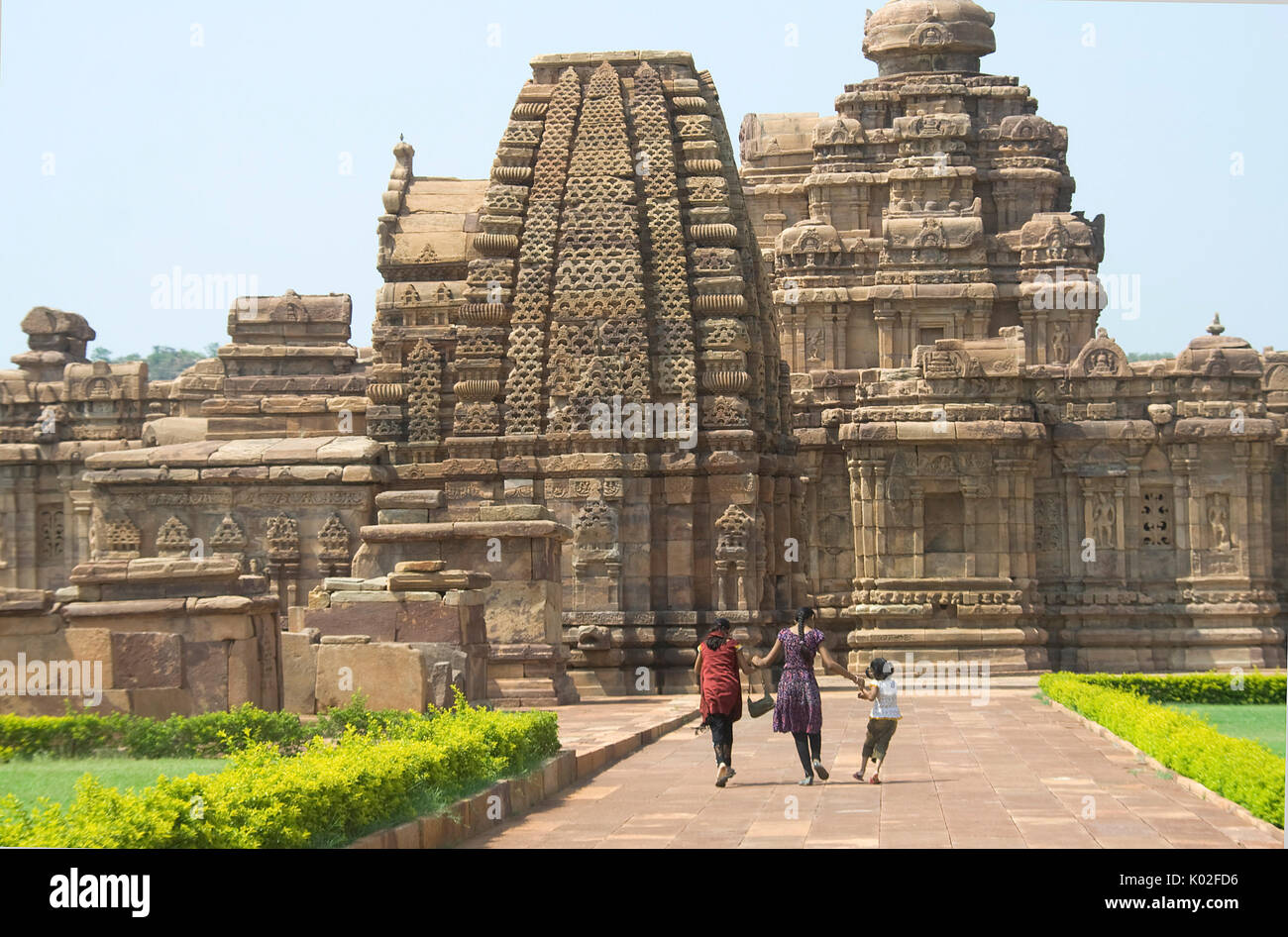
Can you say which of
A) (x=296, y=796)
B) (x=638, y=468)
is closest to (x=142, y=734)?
(x=296, y=796)

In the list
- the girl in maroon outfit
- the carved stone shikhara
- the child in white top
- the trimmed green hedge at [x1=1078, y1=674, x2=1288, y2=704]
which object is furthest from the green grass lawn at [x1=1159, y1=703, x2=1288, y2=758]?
the carved stone shikhara

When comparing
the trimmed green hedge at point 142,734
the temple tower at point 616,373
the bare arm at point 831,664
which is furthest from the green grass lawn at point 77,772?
the temple tower at point 616,373

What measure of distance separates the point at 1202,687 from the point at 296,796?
18.8 meters

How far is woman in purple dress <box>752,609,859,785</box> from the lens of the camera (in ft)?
51.0

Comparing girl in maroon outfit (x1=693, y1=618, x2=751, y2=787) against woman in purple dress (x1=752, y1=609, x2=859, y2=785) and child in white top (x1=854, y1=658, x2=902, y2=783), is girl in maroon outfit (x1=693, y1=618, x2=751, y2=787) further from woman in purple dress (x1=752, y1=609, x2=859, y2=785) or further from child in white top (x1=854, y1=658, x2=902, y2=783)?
Answer: child in white top (x1=854, y1=658, x2=902, y2=783)

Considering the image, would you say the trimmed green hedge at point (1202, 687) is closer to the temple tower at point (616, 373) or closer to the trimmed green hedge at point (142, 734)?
the temple tower at point (616, 373)

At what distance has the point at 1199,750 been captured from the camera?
15.0 meters

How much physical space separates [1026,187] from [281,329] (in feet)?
49.4

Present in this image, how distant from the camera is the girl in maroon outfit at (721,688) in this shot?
15.6m

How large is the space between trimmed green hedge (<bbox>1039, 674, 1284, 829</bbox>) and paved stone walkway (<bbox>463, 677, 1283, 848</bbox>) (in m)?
0.18
